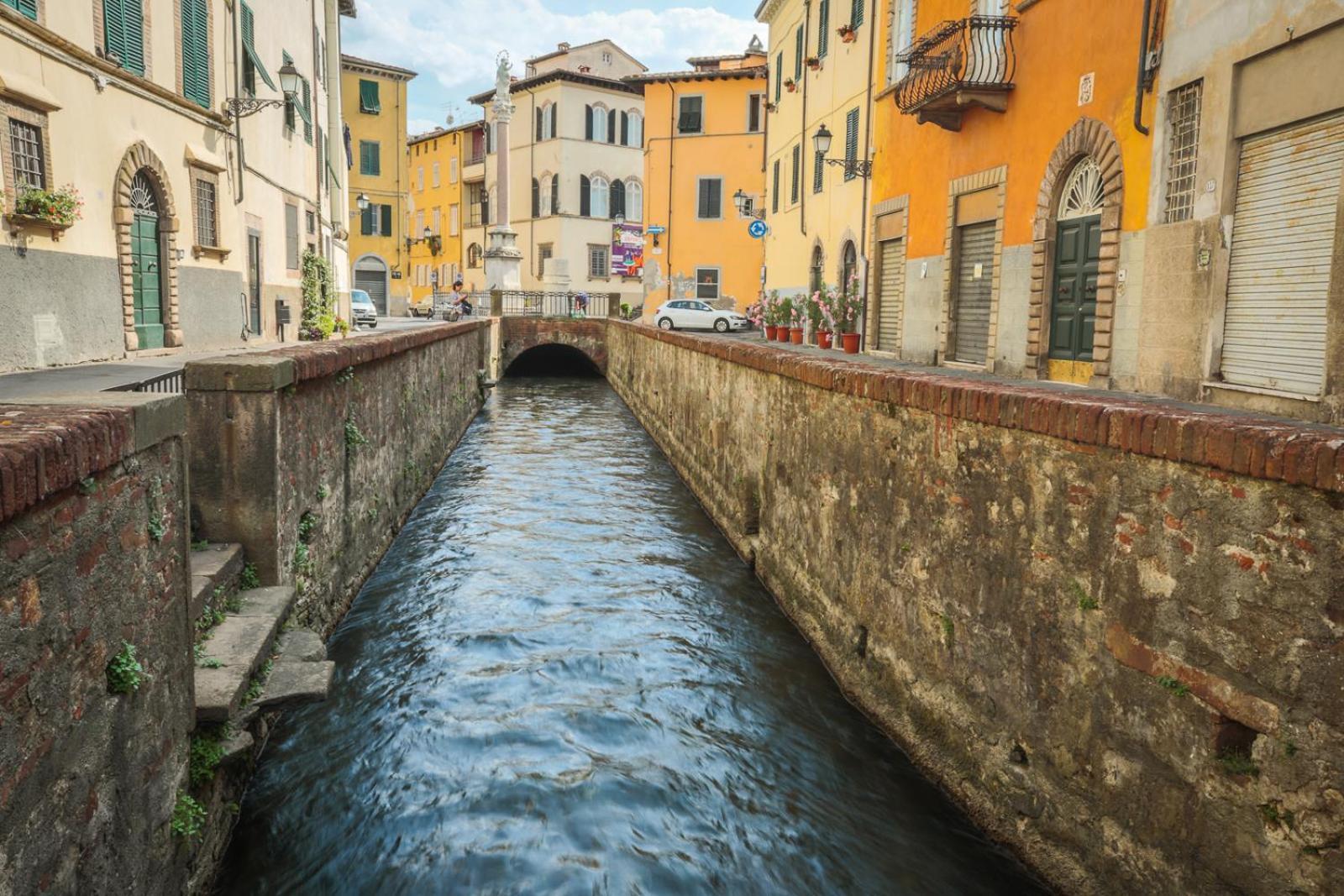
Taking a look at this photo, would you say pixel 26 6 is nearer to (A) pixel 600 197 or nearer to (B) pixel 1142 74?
(B) pixel 1142 74

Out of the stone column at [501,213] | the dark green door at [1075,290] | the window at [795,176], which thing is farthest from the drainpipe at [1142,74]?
the stone column at [501,213]

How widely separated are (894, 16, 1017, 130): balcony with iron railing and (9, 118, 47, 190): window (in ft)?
36.6

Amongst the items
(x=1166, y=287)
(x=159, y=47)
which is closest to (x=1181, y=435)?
(x=1166, y=287)

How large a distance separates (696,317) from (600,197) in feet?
47.5

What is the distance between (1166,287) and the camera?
9977 millimetres

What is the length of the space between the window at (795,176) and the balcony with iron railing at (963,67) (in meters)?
10.5

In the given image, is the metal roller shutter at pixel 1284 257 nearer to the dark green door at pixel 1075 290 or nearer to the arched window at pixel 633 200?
the dark green door at pixel 1075 290

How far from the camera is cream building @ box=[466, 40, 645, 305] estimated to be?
4562cm

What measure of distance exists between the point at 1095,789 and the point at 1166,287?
7193mm

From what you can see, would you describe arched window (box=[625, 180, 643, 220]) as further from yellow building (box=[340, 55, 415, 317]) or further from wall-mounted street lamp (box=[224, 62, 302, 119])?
wall-mounted street lamp (box=[224, 62, 302, 119])

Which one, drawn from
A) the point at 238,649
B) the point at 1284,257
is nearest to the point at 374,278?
the point at 1284,257

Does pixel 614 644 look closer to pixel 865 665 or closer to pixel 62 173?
pixel 865 665

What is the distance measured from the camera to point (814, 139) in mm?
20156

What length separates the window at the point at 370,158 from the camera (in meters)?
46.1
